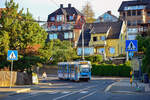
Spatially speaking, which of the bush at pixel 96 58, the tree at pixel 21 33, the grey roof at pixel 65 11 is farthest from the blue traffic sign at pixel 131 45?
the grey roof at pixel 65 11

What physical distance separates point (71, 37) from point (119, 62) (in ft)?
67.1

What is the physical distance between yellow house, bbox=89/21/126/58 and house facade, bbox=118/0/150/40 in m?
11.3

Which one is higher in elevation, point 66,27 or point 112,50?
point 66,27

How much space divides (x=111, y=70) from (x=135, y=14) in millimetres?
32291

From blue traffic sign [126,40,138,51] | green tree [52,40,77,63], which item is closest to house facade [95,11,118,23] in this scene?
green tree [52,40,77,63]

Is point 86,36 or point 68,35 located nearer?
point 86,36

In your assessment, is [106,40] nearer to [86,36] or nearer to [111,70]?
[86,36]

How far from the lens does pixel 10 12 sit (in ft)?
116

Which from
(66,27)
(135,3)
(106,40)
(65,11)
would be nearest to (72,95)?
(106,40)

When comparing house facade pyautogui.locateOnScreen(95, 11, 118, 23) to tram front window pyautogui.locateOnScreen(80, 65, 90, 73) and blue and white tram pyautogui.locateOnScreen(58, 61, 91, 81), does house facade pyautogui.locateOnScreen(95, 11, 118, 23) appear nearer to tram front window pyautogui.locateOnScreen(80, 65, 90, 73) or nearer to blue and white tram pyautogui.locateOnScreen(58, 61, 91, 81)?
blue and white tram pyautogui.locateOnScreen(58, 61, 91, 81)

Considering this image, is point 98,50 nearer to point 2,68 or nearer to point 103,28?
point 103,28

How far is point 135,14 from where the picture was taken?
86125mm

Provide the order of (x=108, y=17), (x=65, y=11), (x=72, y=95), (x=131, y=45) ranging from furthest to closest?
1. (x=108, y=17)
2. (x=65, y=11)
3. (x=131, y=45)
4. (x=72, y=95)

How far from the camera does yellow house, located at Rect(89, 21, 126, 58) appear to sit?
7200 centimetres
